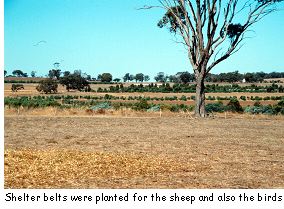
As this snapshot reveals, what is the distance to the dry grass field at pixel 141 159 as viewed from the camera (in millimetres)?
10055

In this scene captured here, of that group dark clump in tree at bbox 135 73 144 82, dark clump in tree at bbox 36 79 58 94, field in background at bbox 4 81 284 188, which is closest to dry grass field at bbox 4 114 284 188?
field in background at bbox 4 81 284 188

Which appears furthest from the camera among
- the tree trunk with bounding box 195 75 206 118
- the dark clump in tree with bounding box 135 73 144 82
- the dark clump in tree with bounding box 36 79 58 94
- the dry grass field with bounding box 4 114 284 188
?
the dark clump in tree with bounding box 135 73 144 82

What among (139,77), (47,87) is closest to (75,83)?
(47,87)

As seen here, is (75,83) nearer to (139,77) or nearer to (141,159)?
(139,77)

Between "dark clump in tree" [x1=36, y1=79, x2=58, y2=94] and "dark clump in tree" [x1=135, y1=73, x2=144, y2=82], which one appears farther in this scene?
"dark clump in tree" [x1=135, y1=73, x2=144, y2=82]

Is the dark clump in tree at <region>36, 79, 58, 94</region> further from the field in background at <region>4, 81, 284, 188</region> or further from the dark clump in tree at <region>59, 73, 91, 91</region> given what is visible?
the field in background at <region>4, 81, 284, 188</region>

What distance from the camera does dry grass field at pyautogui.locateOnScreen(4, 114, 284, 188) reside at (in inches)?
396

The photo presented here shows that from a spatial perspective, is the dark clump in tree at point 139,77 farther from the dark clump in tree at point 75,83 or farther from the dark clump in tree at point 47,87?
the dark clump in tree at point 47,87

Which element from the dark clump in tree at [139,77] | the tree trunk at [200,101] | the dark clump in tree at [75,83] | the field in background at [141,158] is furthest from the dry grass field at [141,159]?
the dark clump in tree at [139,77]

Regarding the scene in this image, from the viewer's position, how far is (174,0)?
32219 mm

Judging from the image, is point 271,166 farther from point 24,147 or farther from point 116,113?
point 116,113

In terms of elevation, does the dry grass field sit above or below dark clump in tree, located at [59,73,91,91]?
below
